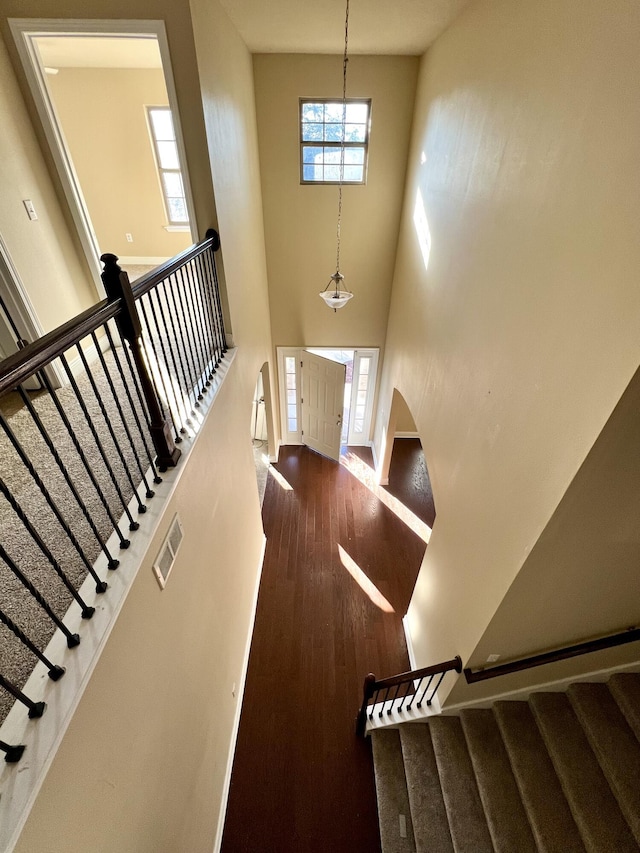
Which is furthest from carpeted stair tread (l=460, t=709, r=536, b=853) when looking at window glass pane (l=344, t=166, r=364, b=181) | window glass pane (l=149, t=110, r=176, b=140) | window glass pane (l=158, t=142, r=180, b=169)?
window glass pane (l=149, t=110, r=176, b=140)

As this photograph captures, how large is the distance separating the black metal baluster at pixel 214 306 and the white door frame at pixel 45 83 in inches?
9.5

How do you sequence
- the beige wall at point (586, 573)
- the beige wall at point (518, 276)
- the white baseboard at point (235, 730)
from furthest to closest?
the white baseboard at point (235, 730) → the beige wall at point (586, 573) → the beige wall at point (518, 276)

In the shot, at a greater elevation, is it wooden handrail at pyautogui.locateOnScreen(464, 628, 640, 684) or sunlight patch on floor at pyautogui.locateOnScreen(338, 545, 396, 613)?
wooden handrail at pyautogui.locateOnScreen(464, 628, 640, 684)

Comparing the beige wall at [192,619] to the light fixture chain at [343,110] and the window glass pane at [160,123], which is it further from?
the window glass pane at [160,123]

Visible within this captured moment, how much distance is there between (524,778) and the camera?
241cm

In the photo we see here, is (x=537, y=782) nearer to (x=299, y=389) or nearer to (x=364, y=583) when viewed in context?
(x=364, y=583)

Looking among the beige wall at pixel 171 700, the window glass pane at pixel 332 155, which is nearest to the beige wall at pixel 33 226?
the beige wall at pixel 171 700

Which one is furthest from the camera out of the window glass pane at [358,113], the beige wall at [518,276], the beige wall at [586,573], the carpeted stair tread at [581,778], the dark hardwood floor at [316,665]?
the window glass pane at [358,113]

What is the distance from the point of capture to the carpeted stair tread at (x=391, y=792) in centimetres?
270

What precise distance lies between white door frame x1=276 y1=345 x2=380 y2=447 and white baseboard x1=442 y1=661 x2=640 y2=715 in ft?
14.4

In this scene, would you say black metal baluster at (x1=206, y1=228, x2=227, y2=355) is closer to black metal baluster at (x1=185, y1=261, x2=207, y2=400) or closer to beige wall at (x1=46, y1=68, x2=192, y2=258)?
black metal baluster at (x1=185, y1=261, x2=207, y2=400)

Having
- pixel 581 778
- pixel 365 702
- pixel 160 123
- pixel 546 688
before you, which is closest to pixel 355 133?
pixel 160 123

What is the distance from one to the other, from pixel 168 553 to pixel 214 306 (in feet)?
6.37

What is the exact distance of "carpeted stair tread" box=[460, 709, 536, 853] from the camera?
7.50 ft
